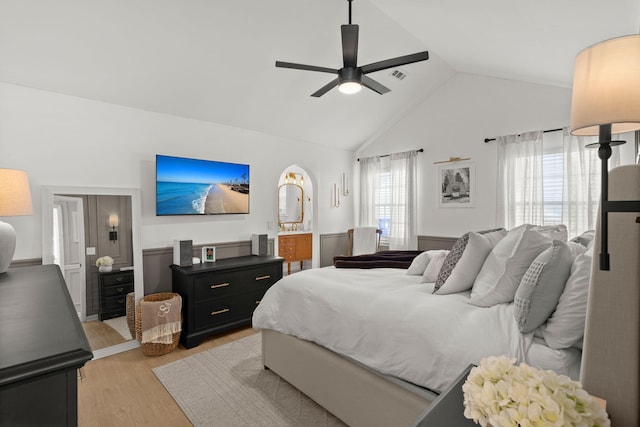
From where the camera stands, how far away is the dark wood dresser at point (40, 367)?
58cm

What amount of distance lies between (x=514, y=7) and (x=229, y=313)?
3705mm

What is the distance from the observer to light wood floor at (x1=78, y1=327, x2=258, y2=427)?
2.15 metres

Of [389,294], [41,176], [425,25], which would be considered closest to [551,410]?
[389,294]

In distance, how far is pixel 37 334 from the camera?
737mm

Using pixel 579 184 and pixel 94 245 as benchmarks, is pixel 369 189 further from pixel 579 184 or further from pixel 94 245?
pixel 94 245

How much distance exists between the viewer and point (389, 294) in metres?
1.98

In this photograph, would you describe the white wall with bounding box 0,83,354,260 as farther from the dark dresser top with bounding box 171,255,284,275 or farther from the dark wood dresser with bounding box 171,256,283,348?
A: the dark wood dresser with bounding box 171,256,283,348

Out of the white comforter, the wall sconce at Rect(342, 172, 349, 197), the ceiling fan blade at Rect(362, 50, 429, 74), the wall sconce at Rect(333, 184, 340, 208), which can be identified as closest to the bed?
the white comforter

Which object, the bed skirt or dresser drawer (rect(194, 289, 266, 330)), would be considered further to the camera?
dresser drawer (rect(194, 289, 266, 330))

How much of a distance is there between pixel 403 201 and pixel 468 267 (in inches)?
123

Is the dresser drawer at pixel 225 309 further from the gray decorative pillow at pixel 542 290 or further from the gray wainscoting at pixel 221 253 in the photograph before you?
the gray decorative pillow at pixel 542 290

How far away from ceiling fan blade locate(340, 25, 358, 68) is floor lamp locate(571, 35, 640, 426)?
1.69m

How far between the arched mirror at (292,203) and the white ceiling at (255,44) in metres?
2.07

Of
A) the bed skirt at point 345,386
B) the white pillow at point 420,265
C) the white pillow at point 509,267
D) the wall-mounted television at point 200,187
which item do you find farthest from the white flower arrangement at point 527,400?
the wall-mounted television at point 200,187
